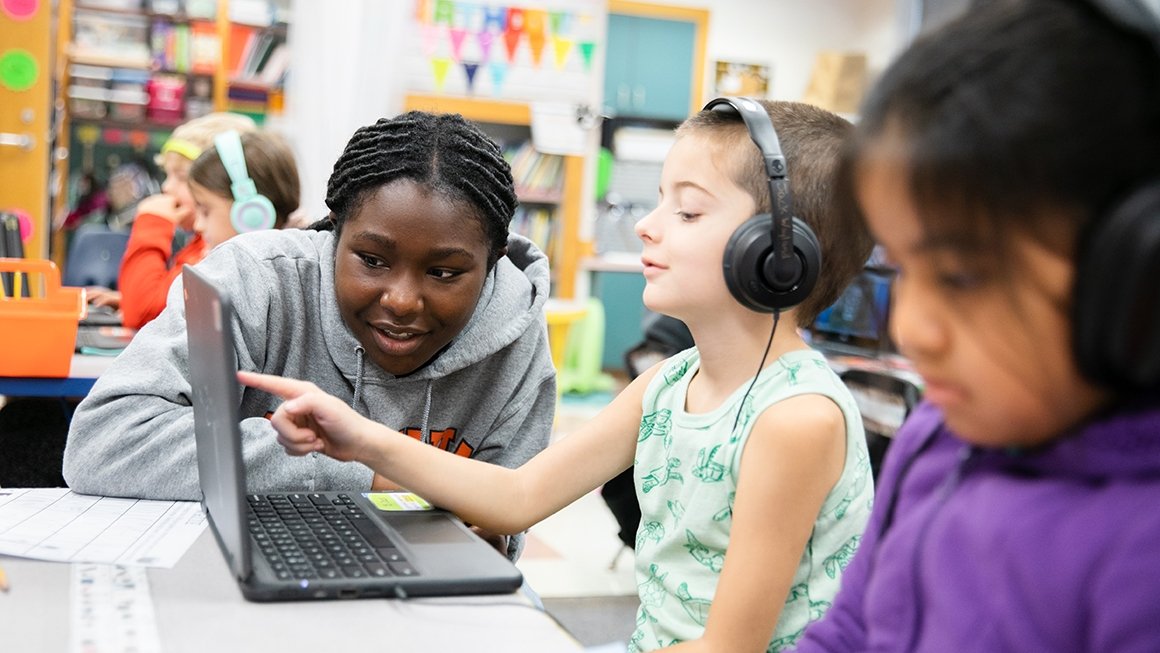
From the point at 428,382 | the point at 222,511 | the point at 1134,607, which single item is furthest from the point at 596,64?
the point at 1134,607

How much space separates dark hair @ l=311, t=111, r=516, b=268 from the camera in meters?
1.31

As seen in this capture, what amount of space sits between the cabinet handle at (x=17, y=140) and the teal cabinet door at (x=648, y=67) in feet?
12.1

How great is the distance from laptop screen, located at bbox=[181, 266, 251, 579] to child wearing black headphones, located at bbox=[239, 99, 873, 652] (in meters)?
0.06

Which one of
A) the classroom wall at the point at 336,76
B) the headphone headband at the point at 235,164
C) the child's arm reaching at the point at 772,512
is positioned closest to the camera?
the child's arm reaching at the point at 772,512

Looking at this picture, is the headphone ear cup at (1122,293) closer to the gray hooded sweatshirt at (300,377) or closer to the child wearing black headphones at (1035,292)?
the child wearing black headphones at (1035,292)

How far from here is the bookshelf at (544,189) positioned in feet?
18.5

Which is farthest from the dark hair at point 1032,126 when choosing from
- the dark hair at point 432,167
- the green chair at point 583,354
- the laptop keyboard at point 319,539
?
the green chair at point 583,354

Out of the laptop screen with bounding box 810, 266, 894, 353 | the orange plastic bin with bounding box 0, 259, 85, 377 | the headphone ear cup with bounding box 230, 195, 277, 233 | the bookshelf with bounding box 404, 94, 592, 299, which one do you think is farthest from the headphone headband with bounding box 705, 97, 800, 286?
the bookshelf with bounding box 404, 94, 592, 299

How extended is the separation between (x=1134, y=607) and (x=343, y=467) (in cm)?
87

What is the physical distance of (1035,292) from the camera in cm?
54

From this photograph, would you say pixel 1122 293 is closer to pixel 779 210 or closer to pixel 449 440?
pixel 779 210

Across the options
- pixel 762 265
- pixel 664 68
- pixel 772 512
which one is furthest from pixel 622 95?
pixel 772 512

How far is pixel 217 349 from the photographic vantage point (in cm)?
84

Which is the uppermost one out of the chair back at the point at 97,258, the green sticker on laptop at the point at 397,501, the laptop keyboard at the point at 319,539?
the laptop keyboard at the point at 319,539
